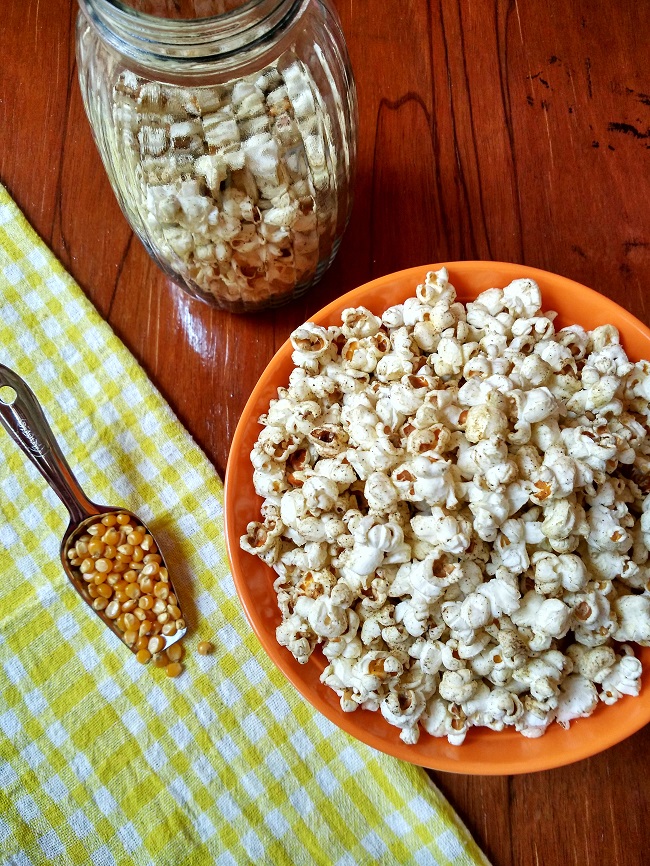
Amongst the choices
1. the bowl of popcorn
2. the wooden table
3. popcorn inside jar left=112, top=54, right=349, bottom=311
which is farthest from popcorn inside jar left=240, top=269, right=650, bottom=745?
the wooden table

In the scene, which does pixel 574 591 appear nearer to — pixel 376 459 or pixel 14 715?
pixel 376 459

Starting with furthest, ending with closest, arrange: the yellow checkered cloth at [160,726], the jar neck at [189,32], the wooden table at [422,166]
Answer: the wooden table at [422,166], the yellow checkered cloth at [160,726], the jar neck at [189,32]

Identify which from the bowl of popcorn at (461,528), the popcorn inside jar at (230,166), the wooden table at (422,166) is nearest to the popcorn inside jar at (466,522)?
the bowl of popcorn at (461,528)

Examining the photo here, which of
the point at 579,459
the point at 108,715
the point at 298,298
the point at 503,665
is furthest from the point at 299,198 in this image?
the point at 108,715

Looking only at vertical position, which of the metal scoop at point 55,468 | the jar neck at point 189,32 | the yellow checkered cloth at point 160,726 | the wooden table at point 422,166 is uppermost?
the jar neck at point 189,32

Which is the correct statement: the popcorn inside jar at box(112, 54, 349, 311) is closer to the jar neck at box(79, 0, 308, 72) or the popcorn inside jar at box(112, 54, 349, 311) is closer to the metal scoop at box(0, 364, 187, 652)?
the jar neck at box(79, 0, 308, 72)

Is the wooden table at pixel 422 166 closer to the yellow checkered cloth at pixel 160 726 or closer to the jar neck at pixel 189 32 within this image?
the yellow checkered cloth at pixel 160 726
